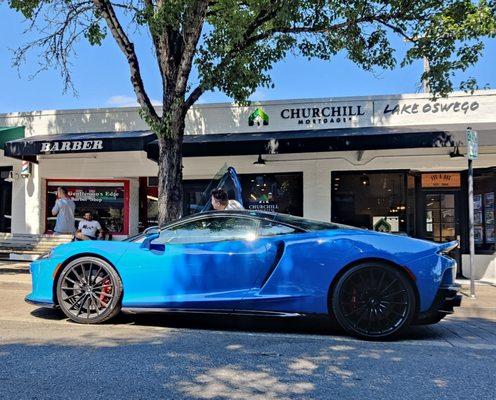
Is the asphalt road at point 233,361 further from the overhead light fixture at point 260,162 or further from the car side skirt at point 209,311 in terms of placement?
the overhead light fixture at point 260,162

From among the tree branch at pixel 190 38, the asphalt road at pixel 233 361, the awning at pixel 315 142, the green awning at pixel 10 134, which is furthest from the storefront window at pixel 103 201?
the asphalt road at pixel 233 361

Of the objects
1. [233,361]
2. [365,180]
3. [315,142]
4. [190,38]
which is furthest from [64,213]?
[233,361]

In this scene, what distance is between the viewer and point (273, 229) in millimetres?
5453

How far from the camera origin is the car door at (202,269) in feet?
17.3

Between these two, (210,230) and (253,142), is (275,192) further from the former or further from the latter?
(210,230)

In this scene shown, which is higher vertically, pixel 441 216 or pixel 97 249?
pixel 441 216

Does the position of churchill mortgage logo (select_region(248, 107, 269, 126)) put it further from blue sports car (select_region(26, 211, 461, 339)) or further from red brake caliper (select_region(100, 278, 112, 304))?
red brake caliper (select_region(100, 278, 112, 304))

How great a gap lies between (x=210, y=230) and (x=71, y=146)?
6419 mm

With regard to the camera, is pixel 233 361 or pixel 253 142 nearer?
pixel 233 361

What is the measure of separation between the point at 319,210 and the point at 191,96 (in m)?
4.34

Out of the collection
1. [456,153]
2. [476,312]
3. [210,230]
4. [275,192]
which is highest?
[456,153]

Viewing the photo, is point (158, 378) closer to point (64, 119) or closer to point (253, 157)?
point (253, 157)

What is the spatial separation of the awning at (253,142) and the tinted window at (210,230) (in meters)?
4.57

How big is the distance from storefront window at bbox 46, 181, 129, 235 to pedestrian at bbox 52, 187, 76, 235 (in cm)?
104
